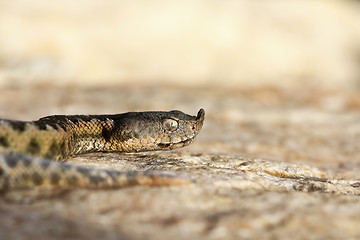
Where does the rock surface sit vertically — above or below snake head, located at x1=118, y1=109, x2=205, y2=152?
below

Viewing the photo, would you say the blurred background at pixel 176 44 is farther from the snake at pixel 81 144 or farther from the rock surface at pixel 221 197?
the snake at pixel 81 144

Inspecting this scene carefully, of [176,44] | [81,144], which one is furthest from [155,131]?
[176,44]

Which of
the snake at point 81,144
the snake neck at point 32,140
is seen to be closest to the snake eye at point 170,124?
the snake at point 81,144

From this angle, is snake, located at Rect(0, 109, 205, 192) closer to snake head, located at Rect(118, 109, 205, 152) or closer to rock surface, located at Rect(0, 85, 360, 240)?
snake head, located at Rect(118, 109, 205, 152)

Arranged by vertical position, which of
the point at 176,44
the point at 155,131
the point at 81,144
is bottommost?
the point at 81,144

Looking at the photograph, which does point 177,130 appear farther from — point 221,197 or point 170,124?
point 221,197

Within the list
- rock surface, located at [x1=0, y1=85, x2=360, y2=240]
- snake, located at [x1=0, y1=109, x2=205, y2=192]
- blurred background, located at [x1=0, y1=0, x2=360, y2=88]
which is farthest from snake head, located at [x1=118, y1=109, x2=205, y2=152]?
blurred background, located at [x1=0, y1=0, x2=360, y2=88]

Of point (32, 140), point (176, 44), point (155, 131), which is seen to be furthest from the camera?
point (176, 44)

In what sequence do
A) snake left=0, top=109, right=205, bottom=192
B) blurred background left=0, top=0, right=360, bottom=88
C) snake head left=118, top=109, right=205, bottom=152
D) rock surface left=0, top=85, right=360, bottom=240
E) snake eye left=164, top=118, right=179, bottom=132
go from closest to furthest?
rock surface left=0, top=85, right=360, bottom=240 < snake left=0, top=109, right=205, bottom=192 < snake head left=118, top=109, right=205, bottom=152 < snake eye left=164, top=118, right=179, bottom=132 < blurred background left=0, top=0, right=360, bottom=88
